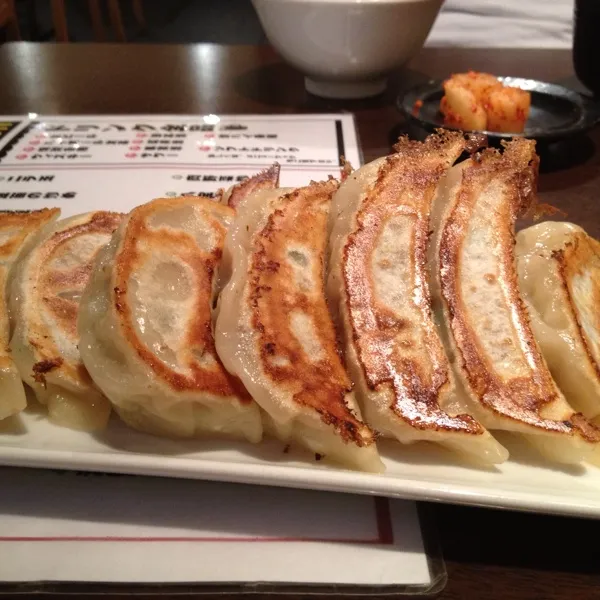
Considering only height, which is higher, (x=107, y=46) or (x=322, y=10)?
(x=322, y=10)

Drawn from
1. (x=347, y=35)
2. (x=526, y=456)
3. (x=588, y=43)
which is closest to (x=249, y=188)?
(x=526, y=456)

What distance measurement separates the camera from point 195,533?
3.75 ft

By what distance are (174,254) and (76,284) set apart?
27 centimetres

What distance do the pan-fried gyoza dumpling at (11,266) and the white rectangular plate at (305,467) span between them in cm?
7

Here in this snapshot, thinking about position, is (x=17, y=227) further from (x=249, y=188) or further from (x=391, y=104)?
(x=391, y=104)

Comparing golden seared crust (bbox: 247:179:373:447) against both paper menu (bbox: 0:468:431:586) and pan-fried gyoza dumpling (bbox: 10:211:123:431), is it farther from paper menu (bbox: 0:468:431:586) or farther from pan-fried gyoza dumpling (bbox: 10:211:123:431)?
pan-fried gyoza dumpling (bbox: 10:211:123:431)

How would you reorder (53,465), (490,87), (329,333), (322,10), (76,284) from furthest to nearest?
(322,10) → (490,87) → (76,284) → (329,333) → (53,465)

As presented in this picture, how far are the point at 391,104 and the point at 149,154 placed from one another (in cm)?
154

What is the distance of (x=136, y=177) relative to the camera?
2.56 m

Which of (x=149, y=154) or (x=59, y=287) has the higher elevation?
(x=59, y=287)

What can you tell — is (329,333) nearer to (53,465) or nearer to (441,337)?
(441,337)

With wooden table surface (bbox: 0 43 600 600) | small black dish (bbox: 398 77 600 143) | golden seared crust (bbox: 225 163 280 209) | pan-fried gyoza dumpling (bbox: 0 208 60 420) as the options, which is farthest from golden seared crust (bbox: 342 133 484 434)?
small black dish (bbox: 398 77 600 143)

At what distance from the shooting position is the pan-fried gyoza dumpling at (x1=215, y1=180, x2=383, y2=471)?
1.15 metres

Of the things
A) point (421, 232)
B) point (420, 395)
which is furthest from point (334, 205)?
point (420, 395)
